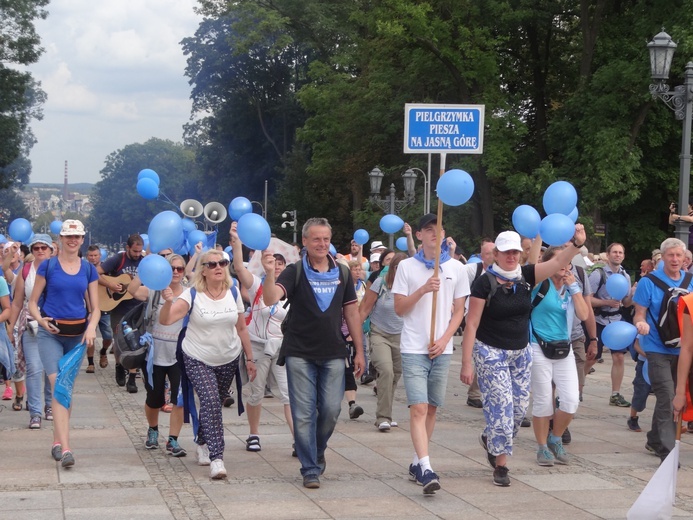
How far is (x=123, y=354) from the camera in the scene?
9.36 m

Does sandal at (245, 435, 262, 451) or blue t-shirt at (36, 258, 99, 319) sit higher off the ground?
blue t-shirt at (36, 258, 99, 319)

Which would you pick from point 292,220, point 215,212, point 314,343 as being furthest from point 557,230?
point 292,220

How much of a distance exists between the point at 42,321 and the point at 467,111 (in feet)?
13.0

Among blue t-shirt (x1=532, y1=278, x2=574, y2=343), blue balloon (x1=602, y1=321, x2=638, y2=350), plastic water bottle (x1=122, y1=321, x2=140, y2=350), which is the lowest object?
plastic water bottle (x1=122, y1=321, x2=140, y2=350)

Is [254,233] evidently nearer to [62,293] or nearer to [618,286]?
[62,293]

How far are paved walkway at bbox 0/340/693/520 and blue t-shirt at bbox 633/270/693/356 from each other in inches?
35.8

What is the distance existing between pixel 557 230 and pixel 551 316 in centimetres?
84

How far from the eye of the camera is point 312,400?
7.88m

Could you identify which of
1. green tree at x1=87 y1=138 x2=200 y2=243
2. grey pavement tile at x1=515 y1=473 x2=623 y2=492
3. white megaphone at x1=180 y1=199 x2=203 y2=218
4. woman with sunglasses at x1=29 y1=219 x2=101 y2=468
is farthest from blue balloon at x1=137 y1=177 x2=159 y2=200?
green tree at x1=87 y1=138 x2=200 y2=243

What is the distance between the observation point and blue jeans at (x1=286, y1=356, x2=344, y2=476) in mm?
7777

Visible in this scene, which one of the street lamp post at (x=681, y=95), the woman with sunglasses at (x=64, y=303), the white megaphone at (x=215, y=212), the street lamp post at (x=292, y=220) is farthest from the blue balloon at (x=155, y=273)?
the street lamp post at (x=292, y=220)

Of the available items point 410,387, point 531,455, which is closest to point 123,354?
point 410,387

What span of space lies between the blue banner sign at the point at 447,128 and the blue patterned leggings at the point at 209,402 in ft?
9.19

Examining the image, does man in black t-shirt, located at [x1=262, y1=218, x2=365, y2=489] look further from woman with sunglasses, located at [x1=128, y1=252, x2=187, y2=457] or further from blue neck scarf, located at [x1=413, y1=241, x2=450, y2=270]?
woman with sunglasses, located at [x1=128, y1=252, x2=187, y2=457]
